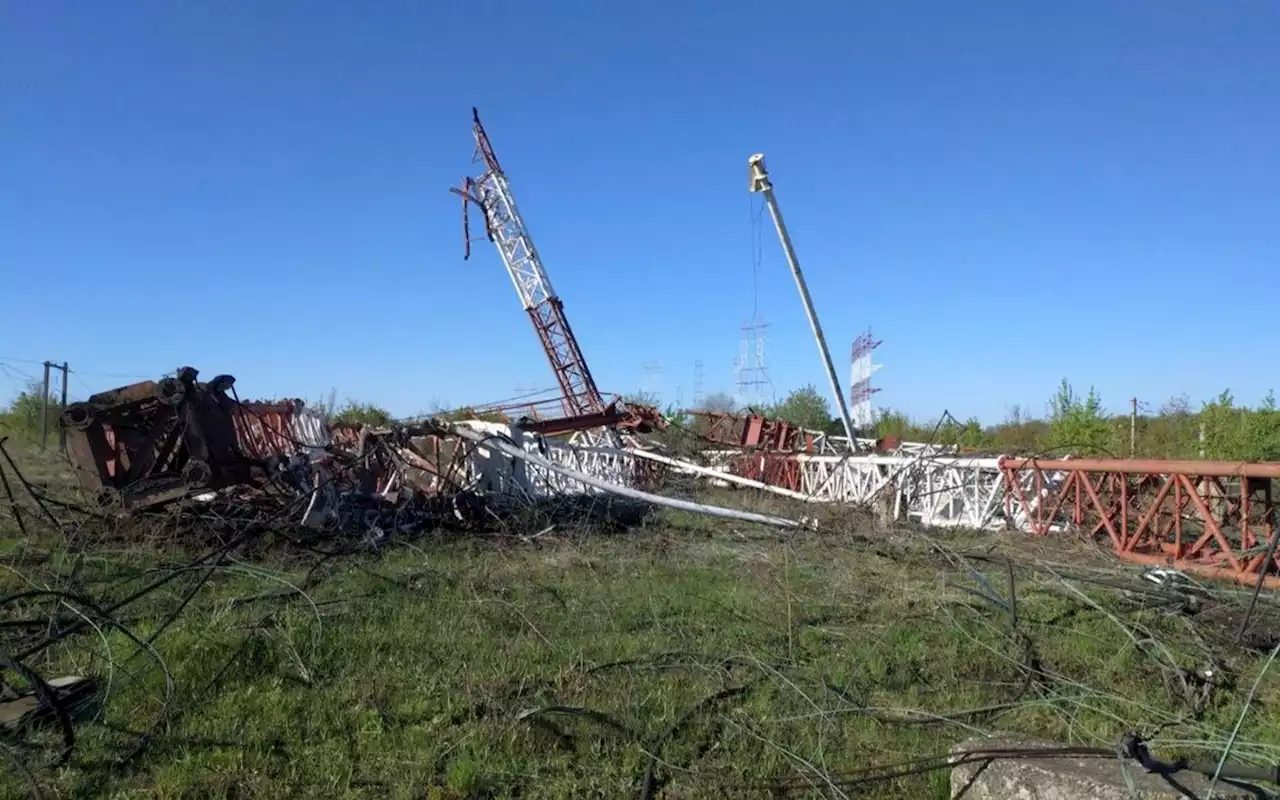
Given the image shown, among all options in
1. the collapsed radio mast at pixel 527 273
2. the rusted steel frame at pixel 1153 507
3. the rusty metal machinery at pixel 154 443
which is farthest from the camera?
the collapsed radio mast at pixel 527 273

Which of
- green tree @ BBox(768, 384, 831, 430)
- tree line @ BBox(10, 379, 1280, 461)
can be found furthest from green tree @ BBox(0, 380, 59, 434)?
green tree @ BBox(768, 384, 831, 430)

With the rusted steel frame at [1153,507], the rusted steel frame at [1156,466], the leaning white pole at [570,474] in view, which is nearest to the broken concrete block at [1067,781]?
the rusted steel frame at [1156,466]

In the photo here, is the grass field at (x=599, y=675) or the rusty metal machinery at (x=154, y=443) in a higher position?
the rusty metal machinery at (x=154, y=443)

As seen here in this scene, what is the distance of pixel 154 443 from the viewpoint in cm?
1001

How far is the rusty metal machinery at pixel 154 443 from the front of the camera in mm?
9633

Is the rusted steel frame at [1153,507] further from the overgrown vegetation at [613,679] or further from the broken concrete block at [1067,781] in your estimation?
the broken concrete block at [1067,781]

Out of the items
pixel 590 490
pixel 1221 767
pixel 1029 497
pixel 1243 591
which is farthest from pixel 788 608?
pixel 590 490

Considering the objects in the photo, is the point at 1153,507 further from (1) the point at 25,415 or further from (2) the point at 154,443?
(1) the point at 25,415

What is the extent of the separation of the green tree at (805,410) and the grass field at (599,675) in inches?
969

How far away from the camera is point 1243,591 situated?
750 centimetres

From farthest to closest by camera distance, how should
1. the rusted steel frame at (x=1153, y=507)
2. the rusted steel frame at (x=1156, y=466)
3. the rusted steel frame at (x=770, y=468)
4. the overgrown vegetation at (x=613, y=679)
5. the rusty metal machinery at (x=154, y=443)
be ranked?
1. the rusted steel frame at (x=770, y=468)
2. the rusty metal machinery at (x=154, y=443)
3. the rusted steel frame at (x=1153, y=507)
4. the rusted steel frame at (x=1156, y=466)
5. the overgrown vegetation at (x=613, y=679)

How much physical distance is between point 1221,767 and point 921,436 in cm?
3082

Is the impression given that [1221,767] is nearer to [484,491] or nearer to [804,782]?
[804,782]

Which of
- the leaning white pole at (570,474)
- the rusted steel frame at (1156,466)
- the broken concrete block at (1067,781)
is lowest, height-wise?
the broken concrete block at (1067,781)
